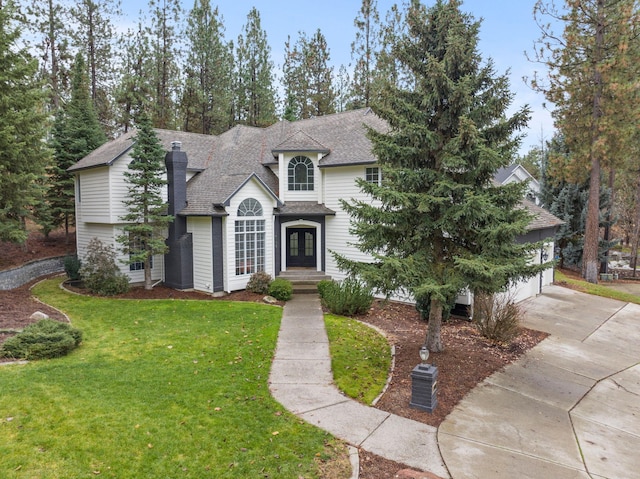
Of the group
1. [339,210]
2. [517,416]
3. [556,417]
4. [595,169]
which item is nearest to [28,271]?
[339,210]

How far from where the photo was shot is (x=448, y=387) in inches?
313

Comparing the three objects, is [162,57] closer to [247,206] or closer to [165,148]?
[165,148]

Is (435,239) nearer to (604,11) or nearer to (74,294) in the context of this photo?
(74,294)

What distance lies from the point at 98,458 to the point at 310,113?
110 feet

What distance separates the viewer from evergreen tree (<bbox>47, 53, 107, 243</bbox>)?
72.9 ft

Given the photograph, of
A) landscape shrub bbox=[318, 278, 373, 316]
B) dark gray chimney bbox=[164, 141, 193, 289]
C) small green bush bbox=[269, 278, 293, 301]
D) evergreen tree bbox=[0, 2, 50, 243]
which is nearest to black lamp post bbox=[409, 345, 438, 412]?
landscape shrub bbox=[318, 278, 373, 316]

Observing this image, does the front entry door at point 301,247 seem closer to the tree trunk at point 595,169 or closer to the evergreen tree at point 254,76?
the tree trunk at point 595,169

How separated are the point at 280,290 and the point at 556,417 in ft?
31.6

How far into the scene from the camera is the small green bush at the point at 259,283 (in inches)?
614

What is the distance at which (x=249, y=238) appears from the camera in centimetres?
1622

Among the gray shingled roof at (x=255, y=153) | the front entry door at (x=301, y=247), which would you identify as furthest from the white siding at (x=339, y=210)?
the front entry door at (x=301, y=247)

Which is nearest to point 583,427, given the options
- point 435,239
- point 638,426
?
point 638,426

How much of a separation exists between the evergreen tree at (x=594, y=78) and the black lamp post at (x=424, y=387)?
18.5 m

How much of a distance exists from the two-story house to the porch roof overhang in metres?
0.04
